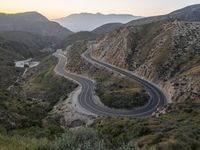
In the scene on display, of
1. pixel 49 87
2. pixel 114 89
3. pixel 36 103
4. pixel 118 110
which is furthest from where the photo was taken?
pixel 49 87

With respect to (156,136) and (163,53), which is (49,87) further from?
(156,136)

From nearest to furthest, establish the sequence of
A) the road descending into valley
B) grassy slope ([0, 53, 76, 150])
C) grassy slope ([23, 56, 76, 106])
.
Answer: grassy slope ([0, 53, 76, 150]) < the road descending into valley < grassy slope ([23, 56, 76, 106])

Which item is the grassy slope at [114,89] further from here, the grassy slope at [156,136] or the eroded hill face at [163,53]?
the grassy slope at [156,136]

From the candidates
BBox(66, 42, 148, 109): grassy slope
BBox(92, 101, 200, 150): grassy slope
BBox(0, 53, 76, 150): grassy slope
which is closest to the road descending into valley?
BBox(66, 42, 148, 109): grassy slope

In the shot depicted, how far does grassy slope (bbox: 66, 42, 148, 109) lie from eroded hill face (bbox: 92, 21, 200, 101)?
25.9 ft

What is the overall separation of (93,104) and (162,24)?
232ft

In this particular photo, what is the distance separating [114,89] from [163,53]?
85.0 ft

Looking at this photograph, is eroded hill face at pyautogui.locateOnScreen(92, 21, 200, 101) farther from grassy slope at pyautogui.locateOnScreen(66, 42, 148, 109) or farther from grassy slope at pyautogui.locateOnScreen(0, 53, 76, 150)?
grassy slope at pyautogui.locateOnScreen(0, 53, 76, 150)

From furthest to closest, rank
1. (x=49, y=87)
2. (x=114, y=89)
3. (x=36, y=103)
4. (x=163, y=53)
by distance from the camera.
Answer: (x=49, y=87) → (x=163, y=53) → (x=114, y=89) → (x=36, y=103)

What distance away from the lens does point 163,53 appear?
11419 cm

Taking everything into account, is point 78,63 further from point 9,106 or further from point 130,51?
point 9,106

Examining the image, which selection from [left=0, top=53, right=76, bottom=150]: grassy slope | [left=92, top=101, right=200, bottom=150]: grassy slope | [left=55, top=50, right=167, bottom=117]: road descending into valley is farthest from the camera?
[left=55, top=50, right=167, bottom=117]: road descending into valley

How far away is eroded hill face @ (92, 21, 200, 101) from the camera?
Answer: 86569mm

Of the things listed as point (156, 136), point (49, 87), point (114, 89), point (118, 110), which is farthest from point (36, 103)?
point (156, 136)
